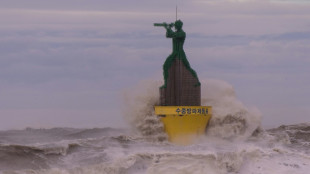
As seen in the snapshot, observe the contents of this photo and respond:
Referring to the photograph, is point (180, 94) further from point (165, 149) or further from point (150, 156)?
point (150, 156)

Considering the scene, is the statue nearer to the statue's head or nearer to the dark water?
the statue's head

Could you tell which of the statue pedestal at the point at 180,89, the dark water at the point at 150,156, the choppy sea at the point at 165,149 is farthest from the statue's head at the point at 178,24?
the dark water at the point at 150,156

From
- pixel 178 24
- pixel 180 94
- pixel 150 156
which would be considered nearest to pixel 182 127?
pixel 180 94

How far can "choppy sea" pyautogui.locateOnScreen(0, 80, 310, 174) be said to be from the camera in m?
31.5

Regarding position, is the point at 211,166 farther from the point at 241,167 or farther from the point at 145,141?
the point at 145,141

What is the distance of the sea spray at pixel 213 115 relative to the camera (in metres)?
36.5

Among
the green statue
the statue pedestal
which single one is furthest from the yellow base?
the green statue

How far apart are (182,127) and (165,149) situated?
199 centimetres

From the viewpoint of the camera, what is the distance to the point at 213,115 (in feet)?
120

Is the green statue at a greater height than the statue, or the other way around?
the green statue

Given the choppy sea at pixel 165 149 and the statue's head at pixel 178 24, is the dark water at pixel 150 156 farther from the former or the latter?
the statue's head at pixel 178 24

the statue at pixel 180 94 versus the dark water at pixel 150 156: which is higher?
the statue at pixel 180 94

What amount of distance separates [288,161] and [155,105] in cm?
632

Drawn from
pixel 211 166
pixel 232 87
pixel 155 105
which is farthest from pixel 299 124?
pixel 211 166
